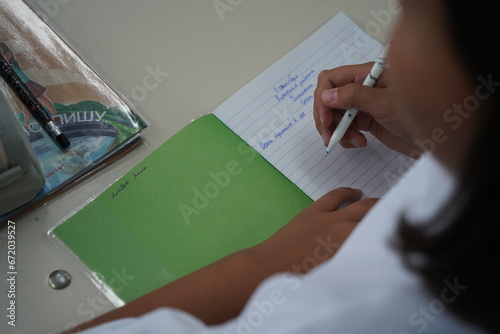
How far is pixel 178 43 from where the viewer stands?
75 cm

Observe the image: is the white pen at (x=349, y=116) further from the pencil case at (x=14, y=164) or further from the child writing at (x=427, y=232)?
the pencil case at (x=14, y=164)

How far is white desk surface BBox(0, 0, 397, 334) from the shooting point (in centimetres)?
70

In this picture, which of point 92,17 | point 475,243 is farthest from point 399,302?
point 92,17

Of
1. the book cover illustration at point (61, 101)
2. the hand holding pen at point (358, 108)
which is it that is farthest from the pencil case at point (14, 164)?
the hand holding pen at point (358, 108)

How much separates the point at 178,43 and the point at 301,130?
0.74ft

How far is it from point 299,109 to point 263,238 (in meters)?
0.20

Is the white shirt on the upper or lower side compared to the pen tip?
lower

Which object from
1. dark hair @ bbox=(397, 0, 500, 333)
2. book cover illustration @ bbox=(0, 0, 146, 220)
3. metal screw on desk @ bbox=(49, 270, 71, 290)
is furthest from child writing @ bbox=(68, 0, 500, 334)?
book cover illustration @ bbox=(0, 0, 146, 220)

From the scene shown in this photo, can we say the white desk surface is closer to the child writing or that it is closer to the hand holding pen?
the hand holding pen

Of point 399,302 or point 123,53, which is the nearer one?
point 399,302

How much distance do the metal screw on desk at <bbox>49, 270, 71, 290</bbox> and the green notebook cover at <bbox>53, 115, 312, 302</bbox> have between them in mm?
27

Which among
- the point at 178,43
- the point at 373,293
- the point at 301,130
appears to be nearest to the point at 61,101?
the point at 178,43

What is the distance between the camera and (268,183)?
0.66m

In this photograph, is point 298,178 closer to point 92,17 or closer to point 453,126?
point 453,126
